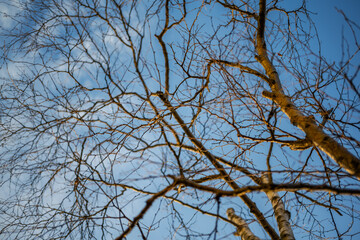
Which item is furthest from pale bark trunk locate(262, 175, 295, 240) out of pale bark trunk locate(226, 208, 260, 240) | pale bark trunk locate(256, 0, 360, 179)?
pale bark trunk locate(256, 0, 360, 179)

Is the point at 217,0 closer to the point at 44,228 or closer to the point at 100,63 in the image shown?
the point at 100,63

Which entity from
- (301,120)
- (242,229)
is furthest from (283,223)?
(301,120)

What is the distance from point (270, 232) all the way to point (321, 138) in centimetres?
146

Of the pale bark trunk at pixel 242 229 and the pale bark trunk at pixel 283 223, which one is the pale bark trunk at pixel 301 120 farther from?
the pale bark trunk at pixel 242 229

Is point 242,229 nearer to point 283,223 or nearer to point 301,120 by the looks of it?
point 283,223

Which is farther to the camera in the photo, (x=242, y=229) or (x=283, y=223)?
(x=242, y=229)

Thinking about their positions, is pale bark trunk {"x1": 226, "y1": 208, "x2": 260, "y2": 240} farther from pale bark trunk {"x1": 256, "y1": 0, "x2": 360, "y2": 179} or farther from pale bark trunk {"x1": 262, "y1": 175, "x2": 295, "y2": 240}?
pale bark trunk {"x1": 256, "y1": 0, "x2": 360, "y2": 179}

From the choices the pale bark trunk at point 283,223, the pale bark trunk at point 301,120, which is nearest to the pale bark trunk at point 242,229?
the pale bark trunk at point 283,223

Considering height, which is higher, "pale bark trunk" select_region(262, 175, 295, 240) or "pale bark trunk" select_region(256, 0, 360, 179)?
"pale bark trunk" select_region(256, 0, 360, 179)

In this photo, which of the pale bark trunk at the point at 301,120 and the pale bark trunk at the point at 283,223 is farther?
the pale bark trunk at the point at 283,223

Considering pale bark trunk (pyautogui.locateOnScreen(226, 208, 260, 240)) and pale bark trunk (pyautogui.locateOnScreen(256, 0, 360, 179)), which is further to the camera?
pale bark trunk (pyautogui.locateOnScreen(226, 208, 260, 240))

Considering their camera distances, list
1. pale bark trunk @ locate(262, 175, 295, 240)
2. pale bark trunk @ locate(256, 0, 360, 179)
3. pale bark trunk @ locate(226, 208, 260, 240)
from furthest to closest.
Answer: pale bark trunk @ locate(226, 208, 260, 240), pale bark trunk @ locate(262, 175, 295, 240), pale bark trunk @ locate(256, 0, 360, 179)

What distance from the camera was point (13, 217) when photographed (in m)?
2.57

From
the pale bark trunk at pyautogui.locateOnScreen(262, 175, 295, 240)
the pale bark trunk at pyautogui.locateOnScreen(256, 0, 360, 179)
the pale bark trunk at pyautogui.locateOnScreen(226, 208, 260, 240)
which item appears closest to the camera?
the pale bark trunk at pyautogui.locateOnScreen(256, 0, 360, 179)
